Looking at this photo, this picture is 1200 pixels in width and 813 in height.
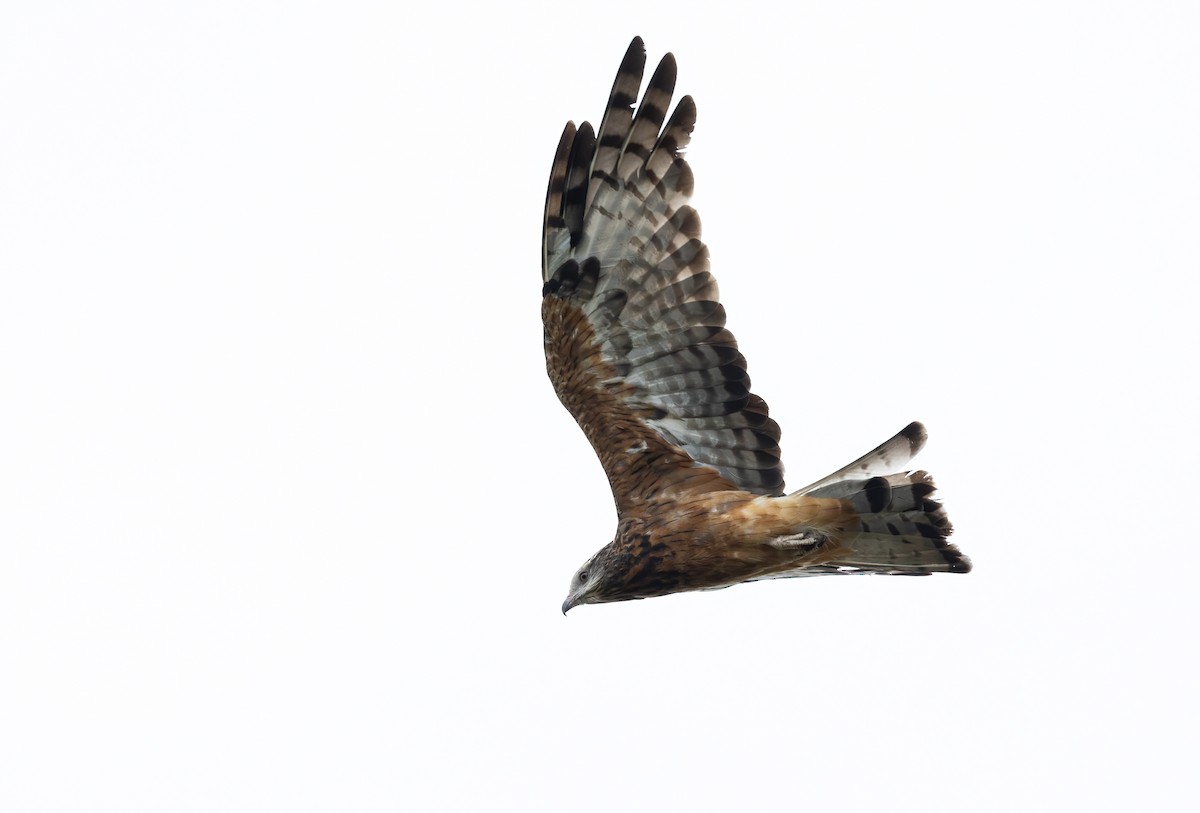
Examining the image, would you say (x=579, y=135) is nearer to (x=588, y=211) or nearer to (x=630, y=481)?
(x=588, y=211)

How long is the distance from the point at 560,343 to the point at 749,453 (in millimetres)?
1324

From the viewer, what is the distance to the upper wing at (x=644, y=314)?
8625mm

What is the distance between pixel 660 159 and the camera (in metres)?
8.66

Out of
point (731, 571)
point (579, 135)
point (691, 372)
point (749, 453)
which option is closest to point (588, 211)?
point (579, 135)

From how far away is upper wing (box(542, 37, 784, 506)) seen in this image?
28.3 feet

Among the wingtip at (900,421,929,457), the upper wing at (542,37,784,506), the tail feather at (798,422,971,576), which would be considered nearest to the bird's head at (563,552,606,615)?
the upper wing at (542,37,784,506)

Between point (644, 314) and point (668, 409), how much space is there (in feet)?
1.98

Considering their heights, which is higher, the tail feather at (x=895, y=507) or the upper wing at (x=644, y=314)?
the upper wing at (x=644, y=314)

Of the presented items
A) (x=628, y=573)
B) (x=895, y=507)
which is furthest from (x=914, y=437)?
(x=628, y=573)

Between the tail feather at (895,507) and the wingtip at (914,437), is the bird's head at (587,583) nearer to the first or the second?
the tail feather at (895,507)

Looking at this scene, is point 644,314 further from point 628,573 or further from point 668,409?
point 628,573

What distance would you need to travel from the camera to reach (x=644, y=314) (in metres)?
8.70

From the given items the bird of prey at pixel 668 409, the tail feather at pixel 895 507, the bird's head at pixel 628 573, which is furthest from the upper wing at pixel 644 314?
the tail feather at pixel 895 507

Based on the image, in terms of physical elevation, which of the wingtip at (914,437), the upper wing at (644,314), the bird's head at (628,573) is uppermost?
the upper wing at (644,314)
